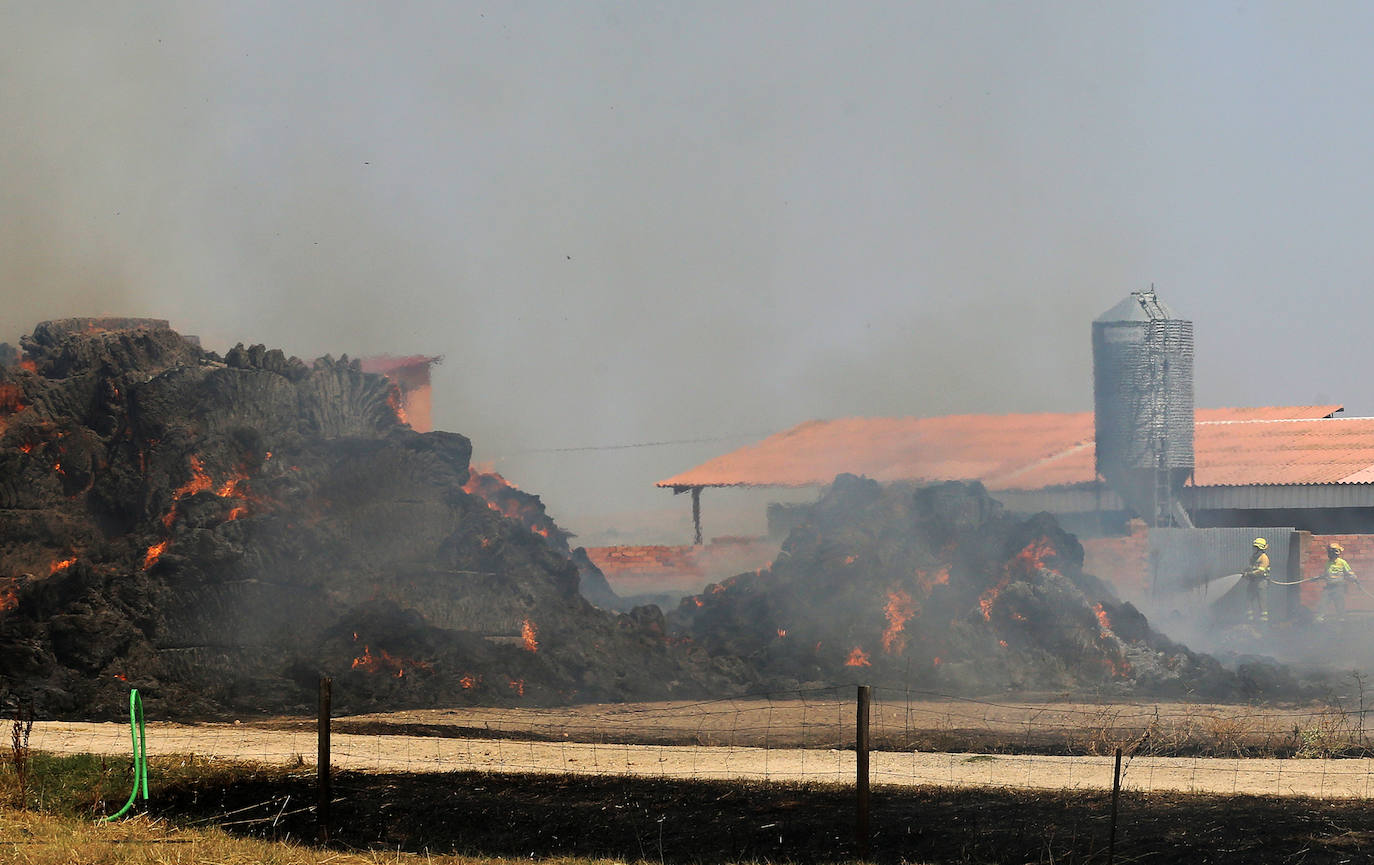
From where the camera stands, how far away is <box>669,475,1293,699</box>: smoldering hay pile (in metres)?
31.6

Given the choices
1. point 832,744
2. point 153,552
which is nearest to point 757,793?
point 832,744

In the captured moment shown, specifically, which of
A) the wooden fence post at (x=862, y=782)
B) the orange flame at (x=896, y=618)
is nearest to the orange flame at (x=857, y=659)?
the orange flame at (x=896, y=618)

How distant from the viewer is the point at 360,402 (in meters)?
40.0

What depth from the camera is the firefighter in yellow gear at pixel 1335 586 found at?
4069 cm

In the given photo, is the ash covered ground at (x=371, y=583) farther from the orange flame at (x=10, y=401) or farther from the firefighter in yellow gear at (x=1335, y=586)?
the firefighter in yellow gear at (x=1335, y=586)

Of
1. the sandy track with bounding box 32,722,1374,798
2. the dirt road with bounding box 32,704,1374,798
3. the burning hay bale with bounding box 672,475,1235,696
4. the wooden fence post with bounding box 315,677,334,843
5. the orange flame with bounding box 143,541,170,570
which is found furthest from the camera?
the orange flame with bounding box 143,541,170,570

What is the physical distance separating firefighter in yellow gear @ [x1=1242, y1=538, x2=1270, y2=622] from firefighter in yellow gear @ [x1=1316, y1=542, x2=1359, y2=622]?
60.5 inches

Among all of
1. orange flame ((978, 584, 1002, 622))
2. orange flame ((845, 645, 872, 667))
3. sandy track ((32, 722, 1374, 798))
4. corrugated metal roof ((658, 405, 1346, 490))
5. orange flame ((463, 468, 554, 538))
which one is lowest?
orange flame ((845, 645, 872, 667))

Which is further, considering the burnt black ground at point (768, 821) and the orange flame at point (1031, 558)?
the orange flame at point (1031, 558)

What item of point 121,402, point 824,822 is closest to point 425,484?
point 121,402

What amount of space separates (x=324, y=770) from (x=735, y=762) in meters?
6.70

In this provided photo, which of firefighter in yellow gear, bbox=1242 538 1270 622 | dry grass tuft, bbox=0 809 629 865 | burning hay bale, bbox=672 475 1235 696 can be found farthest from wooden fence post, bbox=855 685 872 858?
firefighter in yellow gear, bbox=1242 538 1270 622

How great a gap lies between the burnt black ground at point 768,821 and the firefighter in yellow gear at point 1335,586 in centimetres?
2755

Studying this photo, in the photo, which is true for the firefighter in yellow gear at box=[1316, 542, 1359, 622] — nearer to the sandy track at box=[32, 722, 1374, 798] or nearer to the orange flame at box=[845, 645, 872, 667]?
the orange flame at box=[845, 645, 872, 667]
